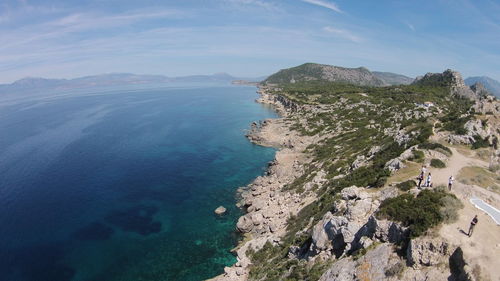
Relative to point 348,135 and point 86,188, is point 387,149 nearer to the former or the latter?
point 348,135

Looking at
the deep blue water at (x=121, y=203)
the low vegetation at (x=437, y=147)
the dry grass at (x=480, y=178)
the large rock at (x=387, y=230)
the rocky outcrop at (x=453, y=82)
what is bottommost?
the deep blue water at (x=121, y=203)

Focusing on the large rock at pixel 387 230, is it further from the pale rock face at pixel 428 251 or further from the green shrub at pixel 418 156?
the green shrub at pixel 418 156

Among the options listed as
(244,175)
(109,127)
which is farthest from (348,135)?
(109,127)

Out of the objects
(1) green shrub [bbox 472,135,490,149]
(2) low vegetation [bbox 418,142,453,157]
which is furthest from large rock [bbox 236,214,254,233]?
(1) green shrub [bbox 472,135,490,149]

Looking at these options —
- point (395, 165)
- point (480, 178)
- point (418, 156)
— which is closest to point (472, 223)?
point (480, 178)

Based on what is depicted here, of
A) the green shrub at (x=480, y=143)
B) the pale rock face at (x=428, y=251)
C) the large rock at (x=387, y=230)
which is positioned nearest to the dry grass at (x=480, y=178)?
the green shrub at (x=480, y=143)
